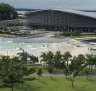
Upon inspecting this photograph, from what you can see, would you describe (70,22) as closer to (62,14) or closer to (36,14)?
(62,14)

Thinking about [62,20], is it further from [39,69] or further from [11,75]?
[11,75]

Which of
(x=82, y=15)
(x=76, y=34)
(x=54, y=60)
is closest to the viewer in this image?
(x=54, y=60)

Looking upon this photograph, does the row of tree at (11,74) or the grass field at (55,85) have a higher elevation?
the row of tree at (11,74)

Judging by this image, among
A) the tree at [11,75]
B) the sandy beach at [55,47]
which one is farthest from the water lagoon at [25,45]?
the tree at [11,75]

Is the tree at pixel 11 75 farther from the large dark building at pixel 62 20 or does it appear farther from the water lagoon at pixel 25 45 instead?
the large dark building at pixel 62 20

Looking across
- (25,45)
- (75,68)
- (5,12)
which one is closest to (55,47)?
(25,45)

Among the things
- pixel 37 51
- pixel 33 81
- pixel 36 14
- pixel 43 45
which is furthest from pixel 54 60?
pixel 36 14

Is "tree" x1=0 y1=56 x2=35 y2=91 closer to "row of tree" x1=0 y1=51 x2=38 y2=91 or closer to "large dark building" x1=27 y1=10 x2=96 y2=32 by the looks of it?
"row of tree" x1=0 y1=51 x2=38 y2=91
